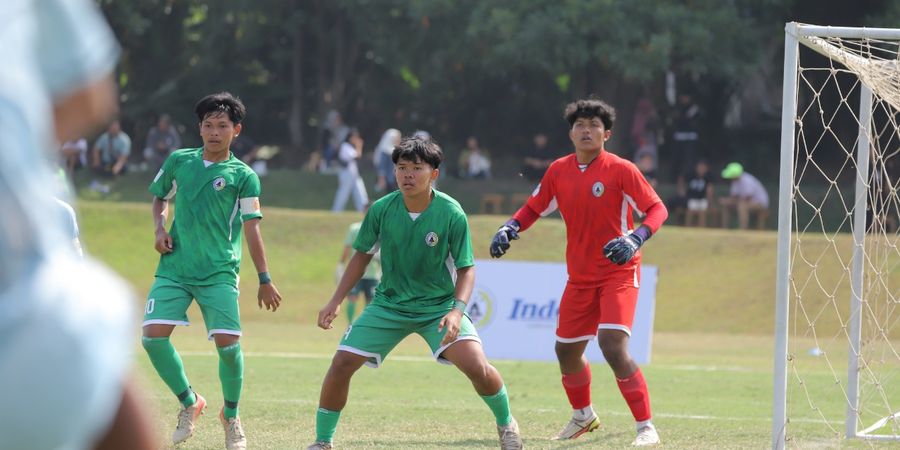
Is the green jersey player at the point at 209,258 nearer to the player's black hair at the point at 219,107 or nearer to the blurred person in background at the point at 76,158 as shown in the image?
the player's black hair at the point at 219,107

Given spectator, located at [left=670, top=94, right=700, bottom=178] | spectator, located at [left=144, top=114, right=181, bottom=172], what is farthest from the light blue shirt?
spectator, located at [left=144, top=114, right=181, bottom=172]

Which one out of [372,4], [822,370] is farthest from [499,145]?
[822,370]

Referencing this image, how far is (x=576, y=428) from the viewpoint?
27.7 ft

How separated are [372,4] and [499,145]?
4.87 metres

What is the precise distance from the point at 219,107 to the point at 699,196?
18449 millimetres

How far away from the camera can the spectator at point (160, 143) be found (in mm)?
31484

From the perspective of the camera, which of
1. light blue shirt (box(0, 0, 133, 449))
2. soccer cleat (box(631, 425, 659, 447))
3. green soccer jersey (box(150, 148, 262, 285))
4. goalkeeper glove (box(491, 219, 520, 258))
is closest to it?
light blue shirt (box(0, 0, 133, 449))

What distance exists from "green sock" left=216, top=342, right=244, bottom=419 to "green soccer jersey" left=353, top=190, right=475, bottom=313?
3.13ft

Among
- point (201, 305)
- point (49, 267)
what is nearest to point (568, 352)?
point (201, 305)

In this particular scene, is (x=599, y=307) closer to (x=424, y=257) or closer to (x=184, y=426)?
(x=424, y=257)

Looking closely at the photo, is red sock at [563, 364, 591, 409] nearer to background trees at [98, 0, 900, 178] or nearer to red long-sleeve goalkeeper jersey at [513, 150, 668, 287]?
red long-sleeve goalkeeper jersey at [513, 150, 668, 287]

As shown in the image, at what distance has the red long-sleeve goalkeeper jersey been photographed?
832 cm

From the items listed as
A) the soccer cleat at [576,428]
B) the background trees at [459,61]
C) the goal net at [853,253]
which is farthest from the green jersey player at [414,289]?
the background trees at [459,61]

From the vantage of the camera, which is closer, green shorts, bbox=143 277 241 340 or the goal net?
the goal net
